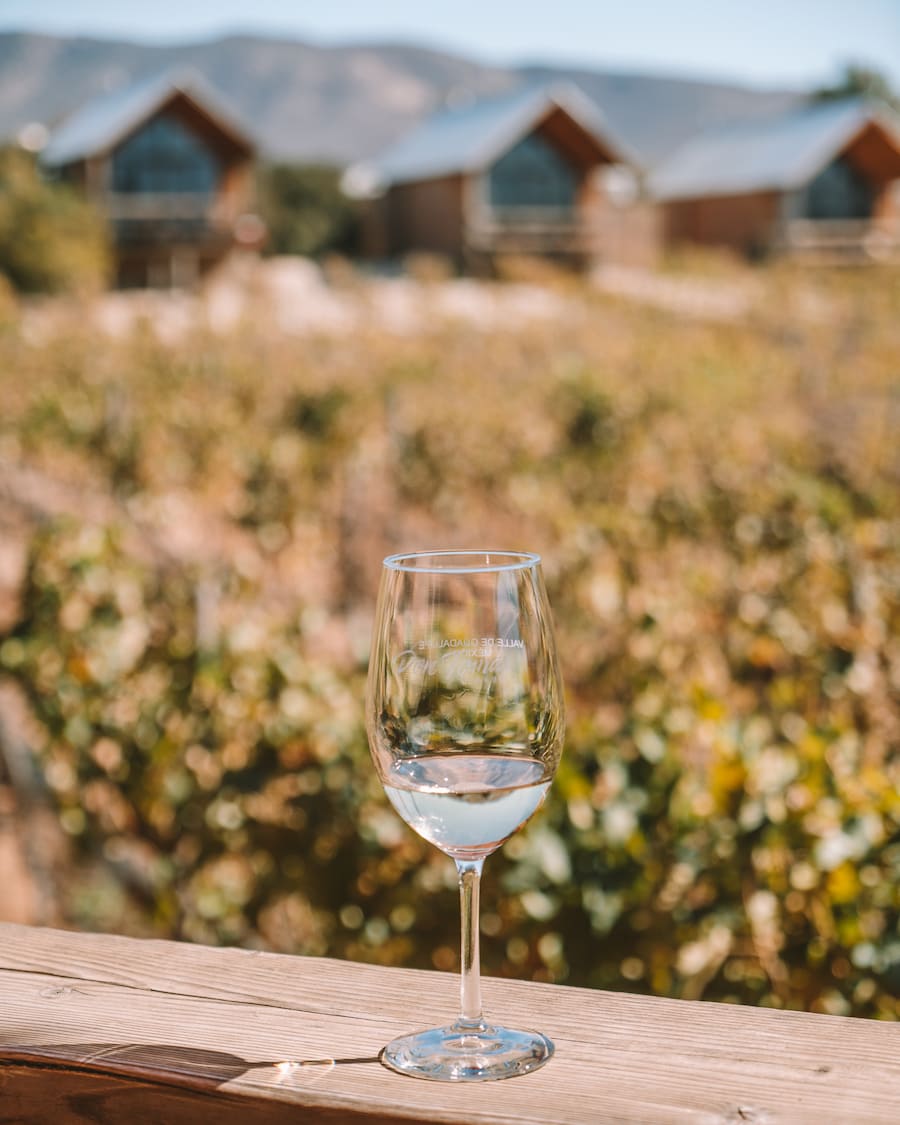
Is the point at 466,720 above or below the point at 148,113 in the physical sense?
below

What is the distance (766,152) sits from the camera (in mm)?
33750

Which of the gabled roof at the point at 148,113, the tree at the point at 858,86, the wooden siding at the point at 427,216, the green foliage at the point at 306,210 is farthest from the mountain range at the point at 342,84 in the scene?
the gabled roof at the point at 148,113

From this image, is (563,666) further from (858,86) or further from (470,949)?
(858,86)

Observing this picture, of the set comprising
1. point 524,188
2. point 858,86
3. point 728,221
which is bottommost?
point 524,188

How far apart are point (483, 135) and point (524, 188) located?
152 cm

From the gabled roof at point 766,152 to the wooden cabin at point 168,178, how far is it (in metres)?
12.1

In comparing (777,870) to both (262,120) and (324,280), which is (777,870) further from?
(262,120)

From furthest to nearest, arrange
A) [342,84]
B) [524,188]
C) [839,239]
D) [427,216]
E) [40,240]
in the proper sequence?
[342,84]
[839,239]
[427,216]
[524,188]
[40,240]

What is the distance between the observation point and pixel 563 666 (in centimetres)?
364

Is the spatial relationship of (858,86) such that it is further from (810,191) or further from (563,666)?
(563,666)

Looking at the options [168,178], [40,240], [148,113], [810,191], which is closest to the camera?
[40,240]

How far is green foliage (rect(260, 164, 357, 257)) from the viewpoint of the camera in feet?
106

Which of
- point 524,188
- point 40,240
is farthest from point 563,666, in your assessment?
point 524,188

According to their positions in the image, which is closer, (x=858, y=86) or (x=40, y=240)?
(x=40, y=240)
